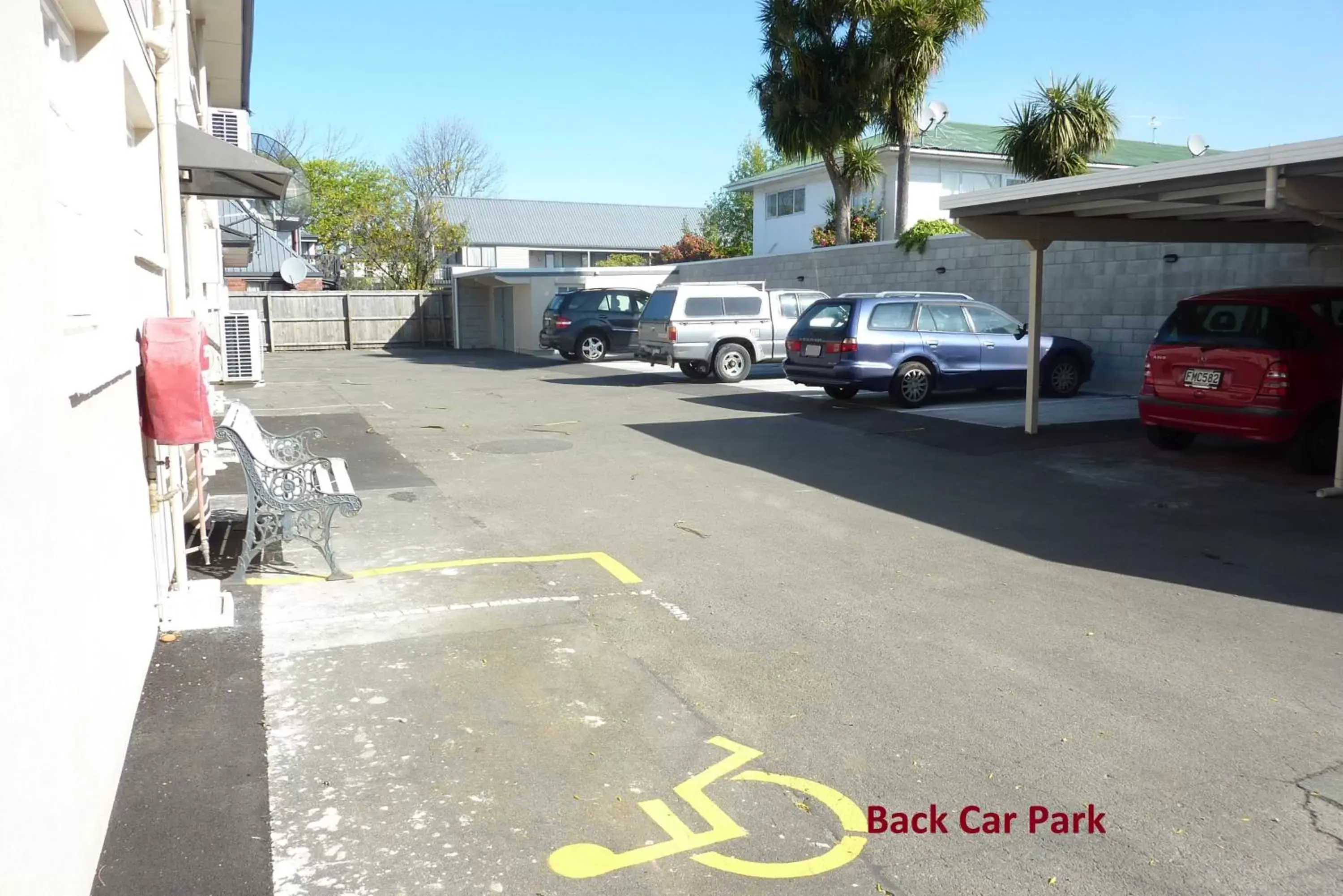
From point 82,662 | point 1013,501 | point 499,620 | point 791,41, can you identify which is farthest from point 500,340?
point 82,662

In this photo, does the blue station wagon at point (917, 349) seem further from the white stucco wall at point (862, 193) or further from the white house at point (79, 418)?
the white stucco wall at point (862, 193)

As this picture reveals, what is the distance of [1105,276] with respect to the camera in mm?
17484

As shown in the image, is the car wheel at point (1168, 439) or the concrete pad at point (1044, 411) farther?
the concrete pad at point (1044, 411)

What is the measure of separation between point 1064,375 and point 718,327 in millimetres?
6650

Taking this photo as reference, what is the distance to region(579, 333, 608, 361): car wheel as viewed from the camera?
2759cm

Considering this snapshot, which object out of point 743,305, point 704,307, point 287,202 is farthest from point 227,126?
point 287,202

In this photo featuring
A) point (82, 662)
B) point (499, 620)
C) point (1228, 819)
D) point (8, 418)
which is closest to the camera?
point (8, 418)

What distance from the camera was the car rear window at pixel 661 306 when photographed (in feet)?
68.5

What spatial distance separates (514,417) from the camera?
1568cm

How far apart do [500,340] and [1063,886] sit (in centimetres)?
3345

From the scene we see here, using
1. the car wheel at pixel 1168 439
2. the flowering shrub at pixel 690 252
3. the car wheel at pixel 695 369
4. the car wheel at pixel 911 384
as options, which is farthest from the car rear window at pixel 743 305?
the flowering shrub at pixel 690 252

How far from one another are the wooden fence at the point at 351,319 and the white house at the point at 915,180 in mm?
11779

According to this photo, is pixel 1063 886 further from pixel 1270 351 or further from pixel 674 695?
pixel 1270 351

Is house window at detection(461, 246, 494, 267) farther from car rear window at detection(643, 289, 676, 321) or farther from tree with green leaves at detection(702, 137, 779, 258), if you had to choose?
car rear window at detection(643, 289, 676, 321)
